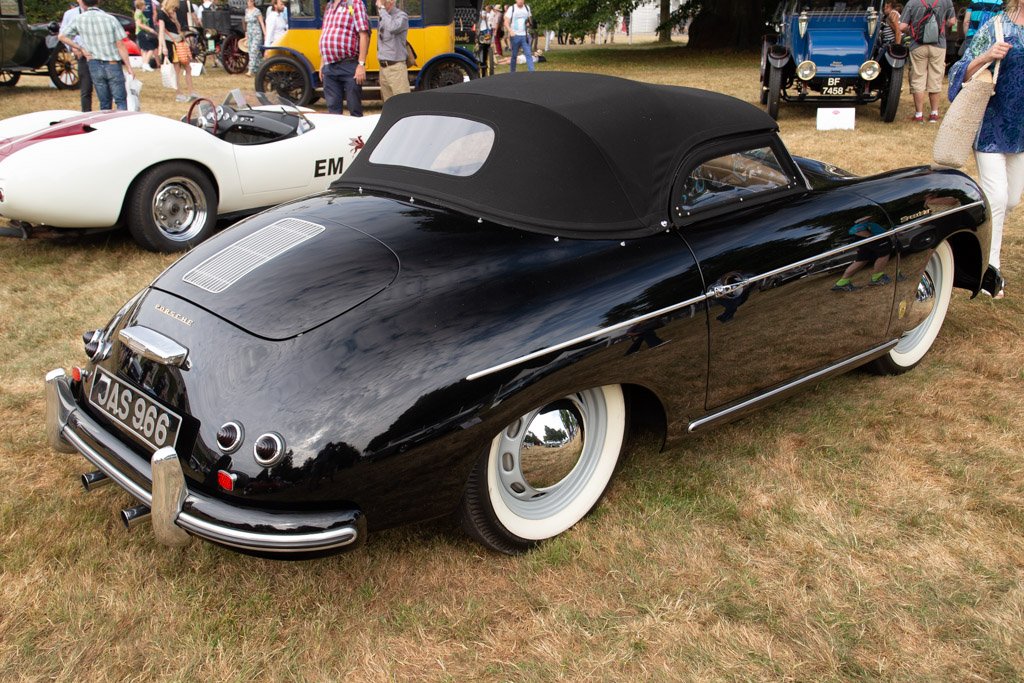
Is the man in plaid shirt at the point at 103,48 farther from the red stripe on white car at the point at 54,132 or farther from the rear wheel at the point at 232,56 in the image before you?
the rear wheel at the point at 232,56

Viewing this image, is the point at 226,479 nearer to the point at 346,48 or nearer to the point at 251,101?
the point at 251,101

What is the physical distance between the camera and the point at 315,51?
13.1 metres

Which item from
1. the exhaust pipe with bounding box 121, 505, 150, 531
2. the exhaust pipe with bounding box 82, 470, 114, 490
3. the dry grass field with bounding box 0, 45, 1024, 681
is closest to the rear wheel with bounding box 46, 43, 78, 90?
the dry grass field with bounding box 0, 45, 1024, 681

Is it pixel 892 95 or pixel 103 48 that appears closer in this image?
pixel 103 48

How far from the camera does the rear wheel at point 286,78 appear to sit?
12914mm

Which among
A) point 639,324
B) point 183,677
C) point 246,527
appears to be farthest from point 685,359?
point 183,677

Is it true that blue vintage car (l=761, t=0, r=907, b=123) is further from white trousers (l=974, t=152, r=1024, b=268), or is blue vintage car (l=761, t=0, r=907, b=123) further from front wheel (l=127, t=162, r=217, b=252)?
front wheel (l=127, t=162, r=217, b=252)

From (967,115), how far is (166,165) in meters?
5.29

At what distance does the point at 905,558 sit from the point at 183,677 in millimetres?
2401

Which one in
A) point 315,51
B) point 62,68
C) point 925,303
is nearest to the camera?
point 925,303

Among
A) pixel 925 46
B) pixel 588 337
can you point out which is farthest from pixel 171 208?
pixel 925 46

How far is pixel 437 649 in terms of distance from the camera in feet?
7.70

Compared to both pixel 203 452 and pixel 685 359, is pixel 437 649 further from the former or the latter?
pixel 685 359

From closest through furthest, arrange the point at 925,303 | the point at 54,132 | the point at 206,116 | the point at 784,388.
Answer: the point at 784,388
the point at 925,303
the point at 54,132
the point at 206,116
